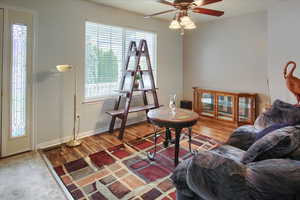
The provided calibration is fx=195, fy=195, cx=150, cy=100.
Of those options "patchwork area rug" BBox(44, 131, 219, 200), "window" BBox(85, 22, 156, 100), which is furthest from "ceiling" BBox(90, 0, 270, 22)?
"patchwork area rug" BBox(44, 131, 219, 200)

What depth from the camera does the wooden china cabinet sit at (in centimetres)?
418

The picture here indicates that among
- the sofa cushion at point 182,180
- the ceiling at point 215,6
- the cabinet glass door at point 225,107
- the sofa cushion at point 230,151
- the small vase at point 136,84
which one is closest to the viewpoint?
the sofa cushion at point 182,180

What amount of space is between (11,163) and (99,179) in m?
1.34

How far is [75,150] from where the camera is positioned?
3096 mm

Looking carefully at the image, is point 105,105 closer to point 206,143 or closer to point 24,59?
point 24,59

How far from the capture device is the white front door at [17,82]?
8.93 feet

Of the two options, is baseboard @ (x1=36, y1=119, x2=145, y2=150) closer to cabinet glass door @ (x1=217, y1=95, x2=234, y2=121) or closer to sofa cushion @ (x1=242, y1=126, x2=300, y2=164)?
cabinet glass door @ (x1=217, y1=95, x2=234, y2=121)

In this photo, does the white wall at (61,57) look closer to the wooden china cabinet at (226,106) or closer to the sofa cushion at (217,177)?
the wooden china cabinet at (226,106)

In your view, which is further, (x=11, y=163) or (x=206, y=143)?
(x=206, y=143)

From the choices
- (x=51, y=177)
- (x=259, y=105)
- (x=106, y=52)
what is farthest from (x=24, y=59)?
(x=259, y=105)

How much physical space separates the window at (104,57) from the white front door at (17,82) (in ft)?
3.15

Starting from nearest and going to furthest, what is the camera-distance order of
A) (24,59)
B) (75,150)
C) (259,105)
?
(24,59), (75,150), (259,105)

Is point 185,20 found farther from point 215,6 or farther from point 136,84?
point 136,84

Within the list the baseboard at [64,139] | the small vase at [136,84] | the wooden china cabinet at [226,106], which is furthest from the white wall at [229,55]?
the baseboard at [64,139]
